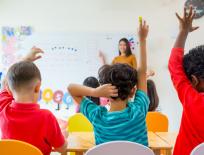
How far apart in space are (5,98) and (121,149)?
75cm

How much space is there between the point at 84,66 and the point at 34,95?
247 centimetres

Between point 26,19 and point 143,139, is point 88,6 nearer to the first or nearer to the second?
point 26,19

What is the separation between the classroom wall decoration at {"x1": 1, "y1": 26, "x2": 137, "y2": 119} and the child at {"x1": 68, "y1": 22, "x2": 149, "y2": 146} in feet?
7.94

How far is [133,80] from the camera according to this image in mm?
1612

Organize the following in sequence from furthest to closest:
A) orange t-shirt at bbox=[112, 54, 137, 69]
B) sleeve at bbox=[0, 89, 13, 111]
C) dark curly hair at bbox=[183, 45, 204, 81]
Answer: orange t-shirt at bbox=[112, 54, 137, 69] → sleeve at bbox=[0, 89, 13, 111] → dark curly hair at bbox=[183, 45, 204, 81]

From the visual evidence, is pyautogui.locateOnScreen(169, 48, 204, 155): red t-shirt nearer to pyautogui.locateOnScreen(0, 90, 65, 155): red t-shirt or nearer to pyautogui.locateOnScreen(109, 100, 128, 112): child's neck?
pyautogui.locateOnScreen(109, 100, 128, 112): child's neck

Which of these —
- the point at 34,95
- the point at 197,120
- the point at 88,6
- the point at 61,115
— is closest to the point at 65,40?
the point at 88,6

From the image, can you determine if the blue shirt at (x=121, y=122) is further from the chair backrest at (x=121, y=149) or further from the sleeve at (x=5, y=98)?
the sleeve at (x=5, y=98)

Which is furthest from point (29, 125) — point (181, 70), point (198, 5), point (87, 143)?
point (198, 5)

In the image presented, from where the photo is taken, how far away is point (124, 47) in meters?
4.07

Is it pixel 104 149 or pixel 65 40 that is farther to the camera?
pixel 65 40

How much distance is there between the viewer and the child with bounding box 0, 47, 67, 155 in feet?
4.99

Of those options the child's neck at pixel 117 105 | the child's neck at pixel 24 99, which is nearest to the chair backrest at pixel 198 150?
the child's neck at pixel 117 105

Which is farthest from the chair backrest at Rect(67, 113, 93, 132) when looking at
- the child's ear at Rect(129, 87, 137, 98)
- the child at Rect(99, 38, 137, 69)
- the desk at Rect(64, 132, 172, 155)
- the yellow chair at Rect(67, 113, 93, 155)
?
the child at Rect(99, 38, 137, 69)
